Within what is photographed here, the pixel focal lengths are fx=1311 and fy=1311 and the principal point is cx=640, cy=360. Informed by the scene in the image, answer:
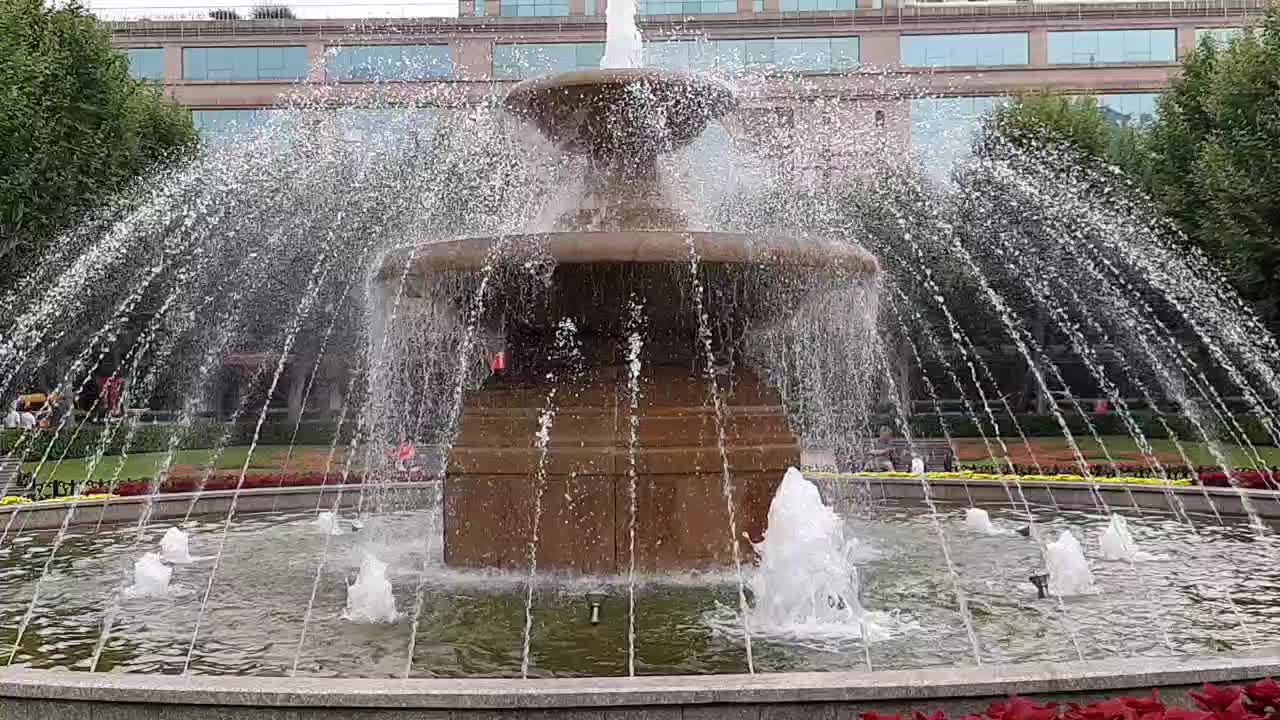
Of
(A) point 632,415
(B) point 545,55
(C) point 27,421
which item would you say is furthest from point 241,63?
(A) point 632,415

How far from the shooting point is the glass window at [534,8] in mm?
55188

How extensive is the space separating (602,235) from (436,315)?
7.34ft

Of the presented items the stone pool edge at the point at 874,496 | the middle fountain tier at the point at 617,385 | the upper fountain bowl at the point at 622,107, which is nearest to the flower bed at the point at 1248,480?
the stone pool edge at the point at 874,496

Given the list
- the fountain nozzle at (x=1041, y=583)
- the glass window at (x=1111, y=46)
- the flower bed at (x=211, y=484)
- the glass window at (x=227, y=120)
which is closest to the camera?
the fountain nozzle at (x=1041, y=583)

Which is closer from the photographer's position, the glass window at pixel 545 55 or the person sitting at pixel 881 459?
the person sitting at pixel 881 459

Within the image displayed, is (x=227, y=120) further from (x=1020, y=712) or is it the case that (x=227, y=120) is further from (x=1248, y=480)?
(x=1020, y=712)

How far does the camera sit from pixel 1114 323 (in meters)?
36.2

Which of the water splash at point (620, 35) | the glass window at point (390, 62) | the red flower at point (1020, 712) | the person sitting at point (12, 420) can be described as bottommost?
the person sitting at point (12, 420)

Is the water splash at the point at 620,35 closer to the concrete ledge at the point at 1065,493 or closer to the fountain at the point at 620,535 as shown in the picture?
the fountain at the point at 620,535

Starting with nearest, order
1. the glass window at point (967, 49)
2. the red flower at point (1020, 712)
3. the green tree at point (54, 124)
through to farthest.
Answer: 1. the red flower at point (1020, 712)
2. the green tree at point (54, 124)
3. the glass window at point (967, 49)

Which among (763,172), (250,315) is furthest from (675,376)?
(250,315)

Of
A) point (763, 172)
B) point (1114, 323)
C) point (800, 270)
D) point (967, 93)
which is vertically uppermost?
point (967, 93)

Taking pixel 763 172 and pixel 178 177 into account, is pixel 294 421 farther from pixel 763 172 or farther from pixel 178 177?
pixel 763 172

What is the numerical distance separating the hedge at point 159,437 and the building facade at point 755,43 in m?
15.3
